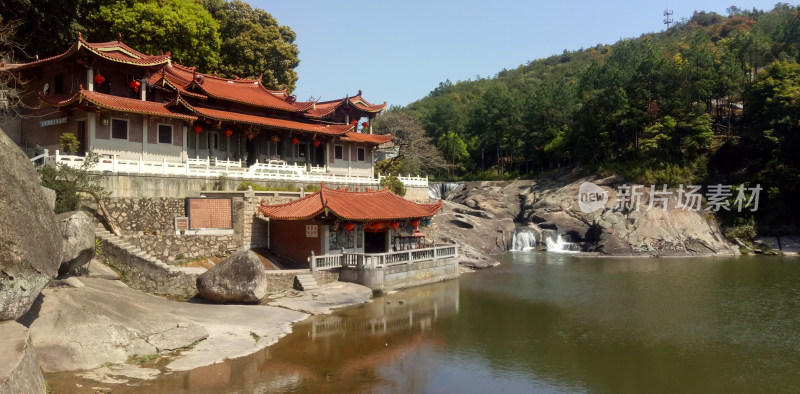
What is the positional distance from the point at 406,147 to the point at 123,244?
29933 millimetres

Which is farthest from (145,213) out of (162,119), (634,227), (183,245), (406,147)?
(634,227)

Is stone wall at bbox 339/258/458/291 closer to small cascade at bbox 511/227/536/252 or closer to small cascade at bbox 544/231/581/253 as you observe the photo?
small cascade at bbox 511/227/536/252

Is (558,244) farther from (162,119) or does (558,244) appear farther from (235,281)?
(235,281)

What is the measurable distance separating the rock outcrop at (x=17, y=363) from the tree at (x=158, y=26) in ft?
85.2

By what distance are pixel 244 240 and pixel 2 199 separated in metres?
13.4

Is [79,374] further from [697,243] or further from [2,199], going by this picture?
[697,243]

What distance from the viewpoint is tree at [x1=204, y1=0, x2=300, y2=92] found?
40156 millimetres

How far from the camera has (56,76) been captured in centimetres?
2492

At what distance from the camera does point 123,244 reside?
18.7 meters

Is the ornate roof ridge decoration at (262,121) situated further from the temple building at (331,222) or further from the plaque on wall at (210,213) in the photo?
the temple building at (331,222)

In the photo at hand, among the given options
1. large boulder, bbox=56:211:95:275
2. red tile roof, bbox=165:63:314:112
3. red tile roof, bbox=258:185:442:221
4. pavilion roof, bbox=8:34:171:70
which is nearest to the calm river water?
red tile roof, bbox=258:185:442:221

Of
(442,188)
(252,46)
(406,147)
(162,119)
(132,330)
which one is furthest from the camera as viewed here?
(442,188)

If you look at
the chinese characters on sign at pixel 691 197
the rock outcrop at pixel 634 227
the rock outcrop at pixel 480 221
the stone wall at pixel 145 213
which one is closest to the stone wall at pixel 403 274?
the rock outcrop at pixel 480 221

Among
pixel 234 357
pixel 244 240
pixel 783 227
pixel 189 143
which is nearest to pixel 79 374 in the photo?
pixel 234 357
